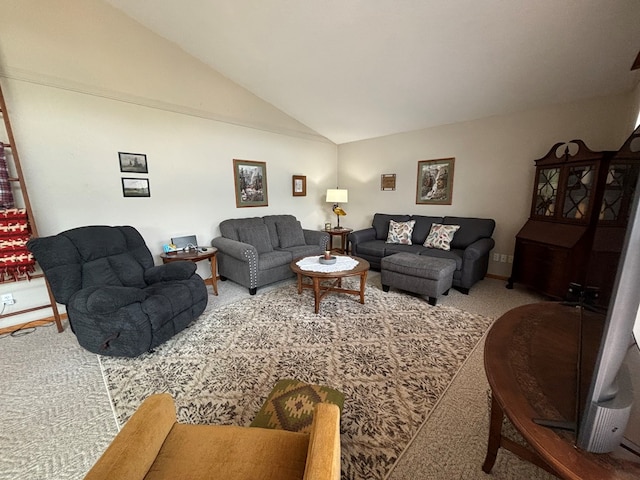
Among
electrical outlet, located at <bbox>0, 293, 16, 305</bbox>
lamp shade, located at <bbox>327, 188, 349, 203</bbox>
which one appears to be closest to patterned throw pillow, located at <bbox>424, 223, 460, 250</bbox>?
lamp shade, located at <bbox>327, 188, 349, 203</bbox>

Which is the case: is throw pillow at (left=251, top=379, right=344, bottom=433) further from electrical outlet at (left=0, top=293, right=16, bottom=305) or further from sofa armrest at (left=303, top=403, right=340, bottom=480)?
electrical outlet at (left=0, top=293, right=16, bottom=305)

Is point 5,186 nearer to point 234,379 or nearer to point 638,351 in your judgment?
point 234,379

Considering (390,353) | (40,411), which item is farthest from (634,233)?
(40,411)

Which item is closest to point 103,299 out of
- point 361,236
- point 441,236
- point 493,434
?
point 493,434

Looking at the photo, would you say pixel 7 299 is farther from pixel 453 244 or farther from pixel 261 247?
pixel 453 244

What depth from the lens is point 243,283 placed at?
329cm

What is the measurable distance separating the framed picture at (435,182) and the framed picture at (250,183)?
8.55 ft

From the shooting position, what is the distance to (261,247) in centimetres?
377

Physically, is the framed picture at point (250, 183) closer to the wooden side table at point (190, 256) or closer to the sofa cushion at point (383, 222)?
the wooden side table at point (190, 256)

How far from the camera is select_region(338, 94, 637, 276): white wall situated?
287cm

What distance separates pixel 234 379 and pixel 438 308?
2.17 m

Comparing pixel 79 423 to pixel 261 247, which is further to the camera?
pixel 261 247

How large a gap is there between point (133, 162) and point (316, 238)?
102 inches

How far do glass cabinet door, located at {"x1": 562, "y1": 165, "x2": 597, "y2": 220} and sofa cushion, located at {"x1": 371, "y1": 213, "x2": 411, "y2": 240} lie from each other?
193 cm
